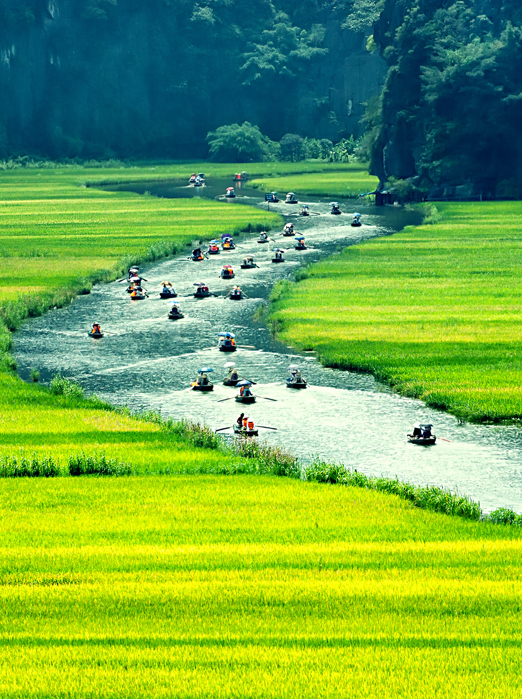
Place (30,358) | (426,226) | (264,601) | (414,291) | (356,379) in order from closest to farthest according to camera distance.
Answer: (264,601) < (356,379) < (30,358) < (414,291) < (426,226)

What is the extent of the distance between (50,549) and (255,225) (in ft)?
269

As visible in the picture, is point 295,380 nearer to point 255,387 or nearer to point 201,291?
point 255,387

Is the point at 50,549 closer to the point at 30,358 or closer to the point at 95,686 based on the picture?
the point at 95,686

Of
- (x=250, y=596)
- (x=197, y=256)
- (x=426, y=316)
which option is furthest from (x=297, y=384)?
(x=197, y=256)

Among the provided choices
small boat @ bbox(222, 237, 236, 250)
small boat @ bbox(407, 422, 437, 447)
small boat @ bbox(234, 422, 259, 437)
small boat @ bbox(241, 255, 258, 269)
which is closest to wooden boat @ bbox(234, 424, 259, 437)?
small boat @ bbox(234, 422, 259, 437)

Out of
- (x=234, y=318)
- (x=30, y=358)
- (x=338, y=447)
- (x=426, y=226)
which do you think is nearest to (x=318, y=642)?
(x=338, y=447)

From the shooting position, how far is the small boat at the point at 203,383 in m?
43.4

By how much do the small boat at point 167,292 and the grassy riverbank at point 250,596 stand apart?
38409mm

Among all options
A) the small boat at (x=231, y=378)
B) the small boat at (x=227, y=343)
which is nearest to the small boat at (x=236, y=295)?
the small boat at (x=227, y=343)

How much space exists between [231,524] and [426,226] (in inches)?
3114

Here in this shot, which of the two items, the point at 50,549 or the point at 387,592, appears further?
the point at 50,549

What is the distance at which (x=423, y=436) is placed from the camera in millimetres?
35469

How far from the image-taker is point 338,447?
Answer: 35812mm

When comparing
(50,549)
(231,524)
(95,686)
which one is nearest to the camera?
(95,686)
